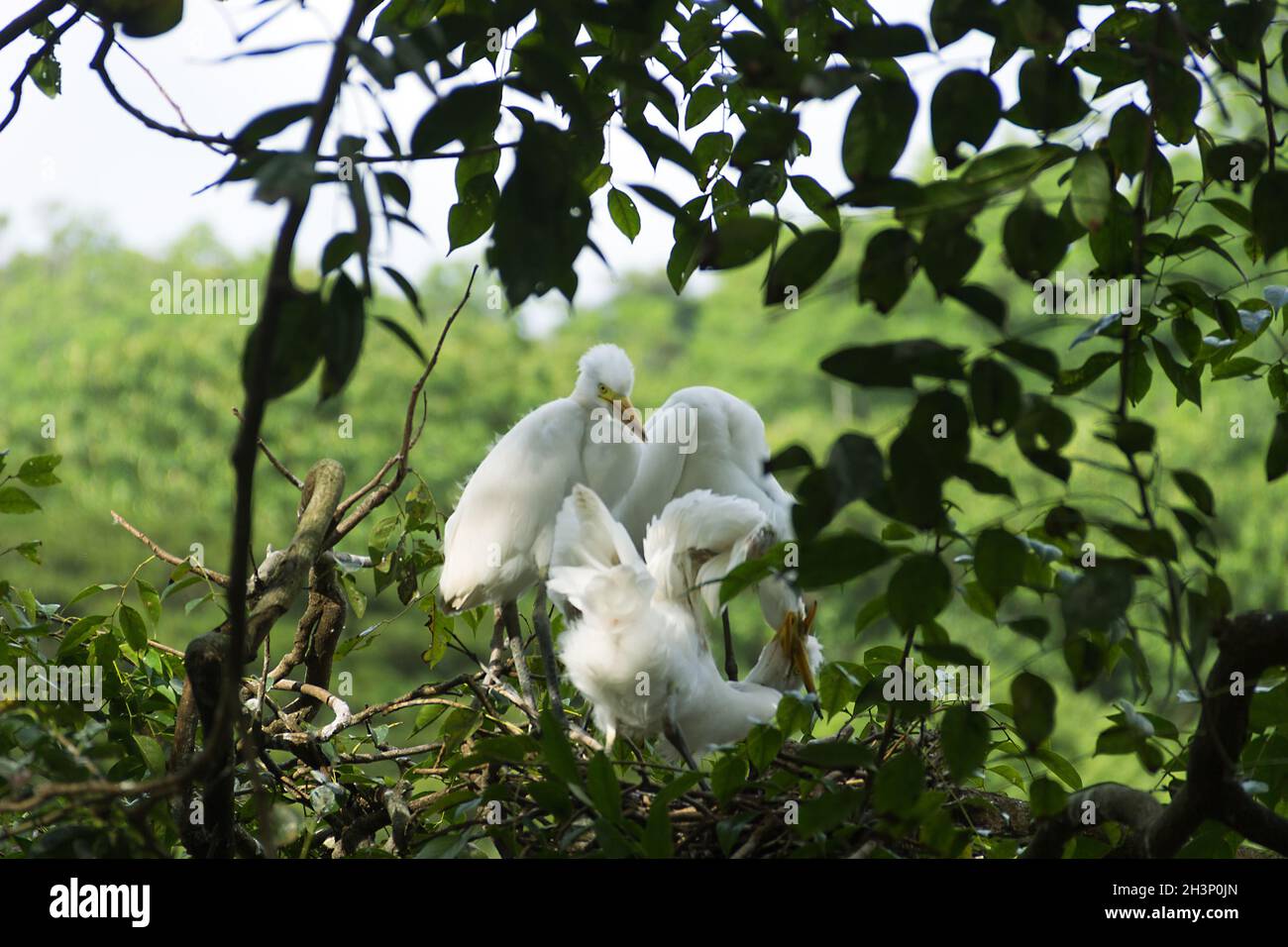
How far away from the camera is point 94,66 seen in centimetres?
191

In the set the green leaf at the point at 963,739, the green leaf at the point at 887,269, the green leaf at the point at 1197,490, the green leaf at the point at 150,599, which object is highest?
the green leaf at the point at 887,269

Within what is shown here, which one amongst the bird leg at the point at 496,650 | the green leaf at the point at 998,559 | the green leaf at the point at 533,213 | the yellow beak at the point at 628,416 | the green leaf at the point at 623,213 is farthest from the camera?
the yellow beak at the point at 628,416

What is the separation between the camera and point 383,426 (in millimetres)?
14836

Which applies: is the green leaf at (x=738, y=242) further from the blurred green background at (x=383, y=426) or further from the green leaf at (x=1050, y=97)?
the blurred green background at (x=383, y=426)

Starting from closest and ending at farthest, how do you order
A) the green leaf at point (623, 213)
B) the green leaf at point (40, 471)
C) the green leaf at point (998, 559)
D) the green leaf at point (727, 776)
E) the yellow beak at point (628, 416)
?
the green leaf at point (998, 559), the green leaf at point (727, 776), the green leaf at point (623, 213), the green leaf at point (40, 471), the yellow beak at point (628, 416)

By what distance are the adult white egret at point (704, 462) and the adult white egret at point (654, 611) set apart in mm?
679

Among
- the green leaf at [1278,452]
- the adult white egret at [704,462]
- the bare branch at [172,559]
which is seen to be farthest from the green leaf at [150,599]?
the green leaf at [1278,452]

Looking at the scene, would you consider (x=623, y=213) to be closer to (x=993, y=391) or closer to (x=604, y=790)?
(x=604, y=790)

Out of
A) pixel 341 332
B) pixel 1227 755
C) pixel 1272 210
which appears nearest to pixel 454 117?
pixel 341 332

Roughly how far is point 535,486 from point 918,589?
1950mm

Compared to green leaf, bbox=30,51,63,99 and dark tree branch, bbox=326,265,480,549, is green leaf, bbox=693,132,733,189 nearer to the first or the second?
dark tree branch, bbox=326,265,480,549

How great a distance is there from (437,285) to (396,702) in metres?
19.2

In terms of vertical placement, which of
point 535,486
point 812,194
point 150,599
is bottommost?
point 150,599

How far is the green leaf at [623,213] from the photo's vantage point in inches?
90.9
